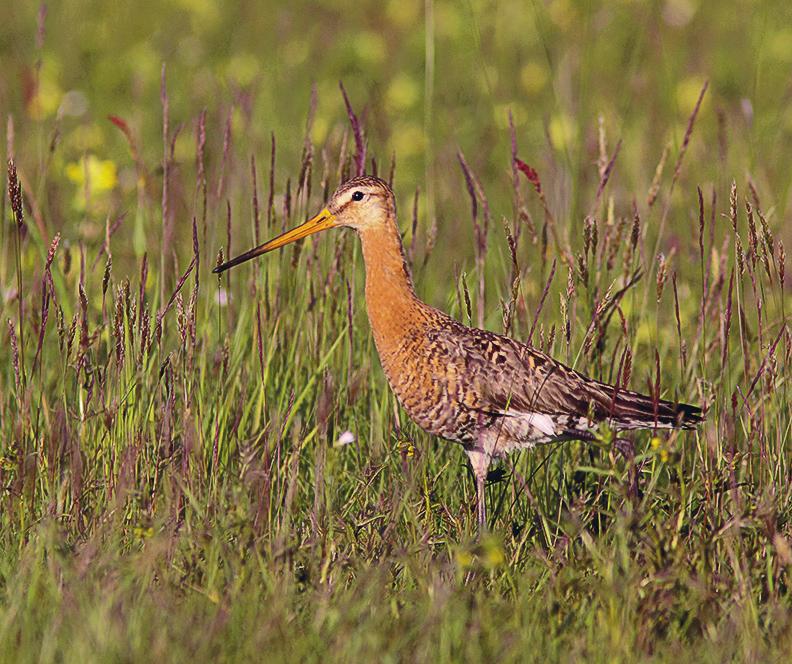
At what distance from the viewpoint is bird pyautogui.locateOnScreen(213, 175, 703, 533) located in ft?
16.3

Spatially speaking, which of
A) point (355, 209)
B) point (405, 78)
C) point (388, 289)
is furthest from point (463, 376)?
point (405, 78)

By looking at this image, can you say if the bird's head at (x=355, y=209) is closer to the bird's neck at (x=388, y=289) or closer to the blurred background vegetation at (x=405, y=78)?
the bird's neck at (x=388, y=289)

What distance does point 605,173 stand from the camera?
508 cm

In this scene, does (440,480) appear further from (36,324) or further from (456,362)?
(36,324)

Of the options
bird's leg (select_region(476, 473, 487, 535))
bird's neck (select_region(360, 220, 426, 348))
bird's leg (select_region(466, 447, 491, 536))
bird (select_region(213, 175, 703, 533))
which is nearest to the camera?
bird's leg (select_region(476, 473, 487, 535))

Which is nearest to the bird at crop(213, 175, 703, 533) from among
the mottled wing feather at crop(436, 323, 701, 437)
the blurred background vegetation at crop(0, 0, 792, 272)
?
the mottled wing feather at crop(436, 323, 701, 437)

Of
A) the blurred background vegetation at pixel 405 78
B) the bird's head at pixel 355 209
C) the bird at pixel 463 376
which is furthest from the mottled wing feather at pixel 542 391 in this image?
the blurred background vegetation at pixel 405 78

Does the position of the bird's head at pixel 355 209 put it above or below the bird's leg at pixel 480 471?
above

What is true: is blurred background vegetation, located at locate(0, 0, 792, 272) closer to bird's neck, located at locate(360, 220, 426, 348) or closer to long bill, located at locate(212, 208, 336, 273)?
bird's neck, located at locate(360, 220, 426, 348)

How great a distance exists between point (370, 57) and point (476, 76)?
0.74m

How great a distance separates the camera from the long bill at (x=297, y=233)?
16.8 feet

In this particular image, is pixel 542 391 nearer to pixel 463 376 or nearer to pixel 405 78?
pixel 463 376

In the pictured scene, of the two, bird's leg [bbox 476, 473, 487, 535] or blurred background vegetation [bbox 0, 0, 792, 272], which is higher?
blurred background vegetation [bbox 0, 0, 792, 272]

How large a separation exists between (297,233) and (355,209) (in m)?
0.26
